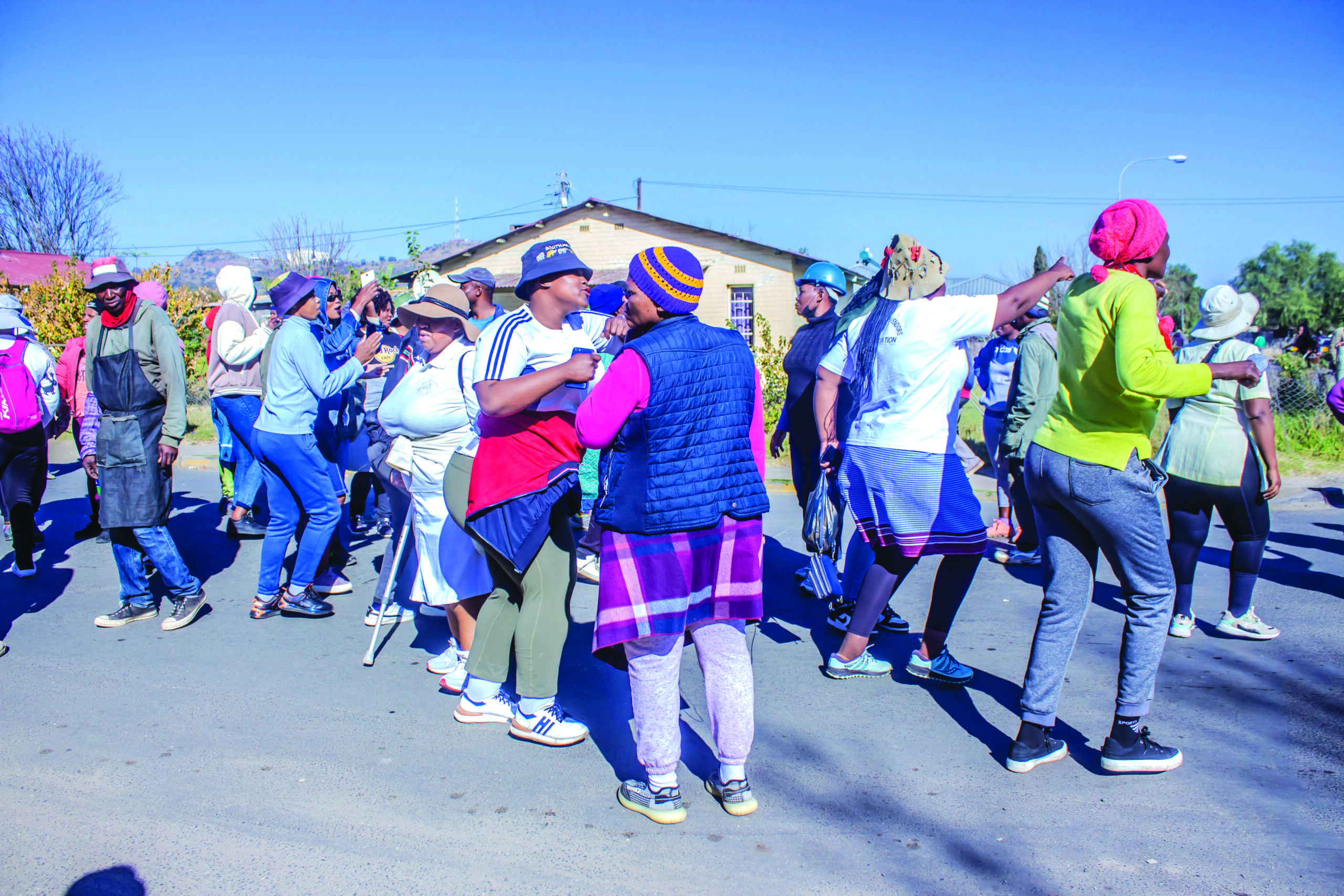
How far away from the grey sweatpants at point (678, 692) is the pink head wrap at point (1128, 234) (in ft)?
5.96

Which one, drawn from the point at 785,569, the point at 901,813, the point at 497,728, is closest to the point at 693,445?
the point at 901,813

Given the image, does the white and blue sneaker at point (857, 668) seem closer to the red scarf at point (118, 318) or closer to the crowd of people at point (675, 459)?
the crowd of people at point (675, 459)

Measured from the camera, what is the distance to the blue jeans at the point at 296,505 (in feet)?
17.1

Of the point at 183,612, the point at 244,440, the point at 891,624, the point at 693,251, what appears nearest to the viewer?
the point at 891,624

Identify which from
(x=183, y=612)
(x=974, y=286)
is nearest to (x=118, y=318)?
(x=183, y=612)

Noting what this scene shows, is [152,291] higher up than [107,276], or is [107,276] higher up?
[107,276]

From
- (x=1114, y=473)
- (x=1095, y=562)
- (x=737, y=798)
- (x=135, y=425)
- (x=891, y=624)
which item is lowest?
(x=891, y=624)

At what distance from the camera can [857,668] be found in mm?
4242

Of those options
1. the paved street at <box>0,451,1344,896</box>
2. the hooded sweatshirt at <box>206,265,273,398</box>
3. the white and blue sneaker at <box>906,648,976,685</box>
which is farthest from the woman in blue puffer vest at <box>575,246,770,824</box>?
the hooded sweatshirt at <box>206,265,273,398</box>

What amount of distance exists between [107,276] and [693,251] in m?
21.4

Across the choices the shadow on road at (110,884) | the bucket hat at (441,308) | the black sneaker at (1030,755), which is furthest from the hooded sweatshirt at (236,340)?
the black sneaker at (1030,755)

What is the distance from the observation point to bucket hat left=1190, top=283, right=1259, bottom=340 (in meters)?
4.48

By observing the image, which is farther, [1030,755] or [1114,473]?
[1030,755]

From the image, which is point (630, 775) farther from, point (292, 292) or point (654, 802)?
point (292, 292)
